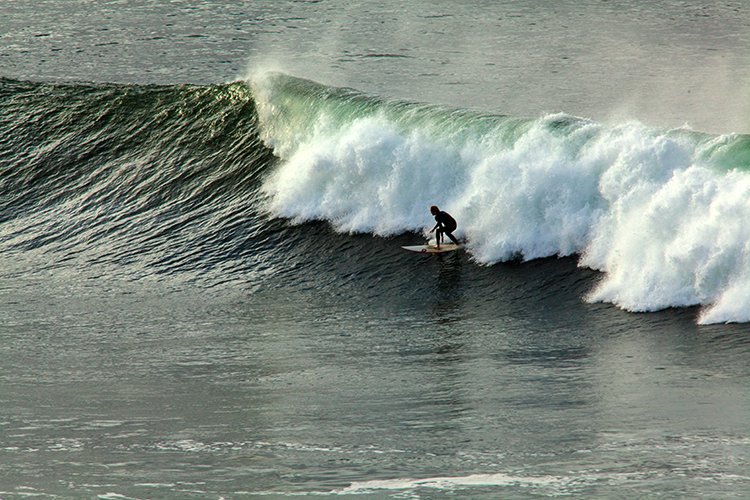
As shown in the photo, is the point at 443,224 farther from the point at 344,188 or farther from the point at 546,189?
the point at 344,188

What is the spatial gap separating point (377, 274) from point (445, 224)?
1291mm

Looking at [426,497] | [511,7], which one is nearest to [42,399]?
[426,497]

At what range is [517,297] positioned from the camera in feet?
58.7

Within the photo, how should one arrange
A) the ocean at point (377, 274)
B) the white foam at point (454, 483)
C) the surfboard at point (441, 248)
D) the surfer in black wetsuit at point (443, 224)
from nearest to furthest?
the white foam at point (454, 483) < the ocean at point (377, 274) < the surfer in black wetsuit at point (443, 224) < the surfboard at point (441, 248)

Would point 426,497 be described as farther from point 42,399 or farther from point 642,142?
point 642,142

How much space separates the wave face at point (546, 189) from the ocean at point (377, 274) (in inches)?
1.8

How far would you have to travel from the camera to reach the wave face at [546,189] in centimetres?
1669

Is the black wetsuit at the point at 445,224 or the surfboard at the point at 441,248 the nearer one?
the black wetsuit at the point at 445,224

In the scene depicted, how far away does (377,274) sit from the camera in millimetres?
19688

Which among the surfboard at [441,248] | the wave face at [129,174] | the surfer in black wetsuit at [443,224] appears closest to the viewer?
the surfer in black wetsuit at [443,224]

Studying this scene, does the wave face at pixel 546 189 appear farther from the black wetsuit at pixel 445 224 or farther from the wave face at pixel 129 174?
the wave face at pixel 129 174

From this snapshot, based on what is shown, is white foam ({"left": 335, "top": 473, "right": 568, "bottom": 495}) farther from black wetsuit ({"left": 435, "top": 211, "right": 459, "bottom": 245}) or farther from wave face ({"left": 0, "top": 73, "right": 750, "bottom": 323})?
black wetsuit ({"left": 435, "top": 211, "right": 459, "bottom": 245})

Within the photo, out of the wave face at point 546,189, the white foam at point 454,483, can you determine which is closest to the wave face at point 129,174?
the wave face at point 546,189

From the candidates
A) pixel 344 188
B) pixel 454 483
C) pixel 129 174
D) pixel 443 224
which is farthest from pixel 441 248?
pixel 454 483
